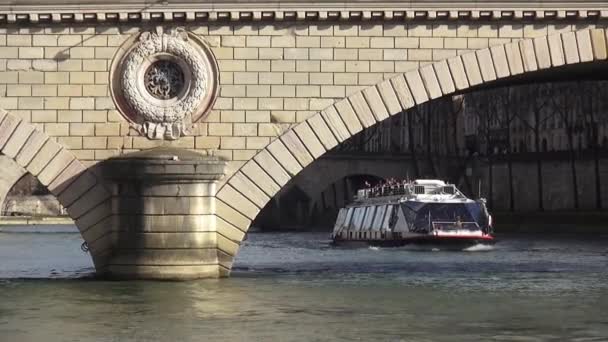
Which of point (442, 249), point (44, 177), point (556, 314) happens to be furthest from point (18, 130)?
point (442, 249)

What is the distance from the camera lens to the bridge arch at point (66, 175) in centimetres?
2989

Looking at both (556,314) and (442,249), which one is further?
(442,249)

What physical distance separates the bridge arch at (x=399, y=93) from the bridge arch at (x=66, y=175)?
2.49 m

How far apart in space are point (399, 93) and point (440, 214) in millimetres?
23986

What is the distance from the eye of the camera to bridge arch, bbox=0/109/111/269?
1177 inches

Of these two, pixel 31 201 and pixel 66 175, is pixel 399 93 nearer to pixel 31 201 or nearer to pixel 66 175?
pixel 66 175

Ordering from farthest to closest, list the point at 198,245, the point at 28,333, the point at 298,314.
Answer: the point at 198,245
the point at 298,314
the point at 28,333

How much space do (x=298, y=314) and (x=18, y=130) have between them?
733 cm

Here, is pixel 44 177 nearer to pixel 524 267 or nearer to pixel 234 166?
pixel 234 166

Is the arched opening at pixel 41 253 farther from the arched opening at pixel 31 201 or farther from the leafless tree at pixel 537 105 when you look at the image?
the leafless tree at pixel 537 105

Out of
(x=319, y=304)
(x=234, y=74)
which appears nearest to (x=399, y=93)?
(x=234, y=74)

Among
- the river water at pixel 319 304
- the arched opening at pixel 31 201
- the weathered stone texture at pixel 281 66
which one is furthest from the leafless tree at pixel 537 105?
the weathered stone texture at pixel 281 66

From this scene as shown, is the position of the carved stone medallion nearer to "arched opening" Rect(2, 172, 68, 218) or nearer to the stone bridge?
the stone bridge

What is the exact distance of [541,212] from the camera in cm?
7288
